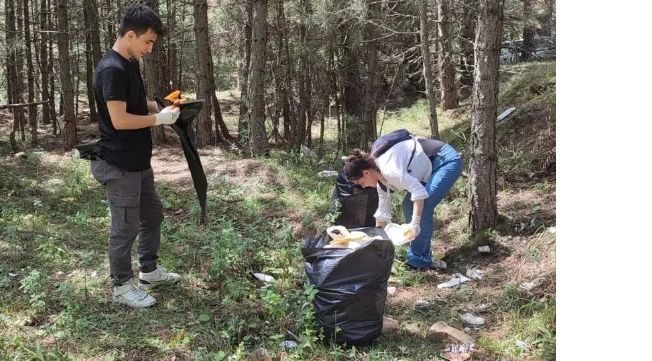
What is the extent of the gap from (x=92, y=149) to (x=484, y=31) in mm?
3348

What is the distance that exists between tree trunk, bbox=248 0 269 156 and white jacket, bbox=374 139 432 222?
4.59 m

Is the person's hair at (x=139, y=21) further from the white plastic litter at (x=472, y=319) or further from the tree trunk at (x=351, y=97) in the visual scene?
the tree trunk at (x=351, y=97)

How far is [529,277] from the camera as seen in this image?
413 cm

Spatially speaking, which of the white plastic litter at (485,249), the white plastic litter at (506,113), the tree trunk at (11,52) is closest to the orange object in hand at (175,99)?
the white plastic litter at (485,249)

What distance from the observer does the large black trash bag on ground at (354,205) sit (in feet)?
16.0

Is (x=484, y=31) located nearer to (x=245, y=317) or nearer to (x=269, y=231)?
(x=269, y=231)

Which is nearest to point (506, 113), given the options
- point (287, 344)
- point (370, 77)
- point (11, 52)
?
point (370, 77)

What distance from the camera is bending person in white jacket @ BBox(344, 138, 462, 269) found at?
13.2 feet

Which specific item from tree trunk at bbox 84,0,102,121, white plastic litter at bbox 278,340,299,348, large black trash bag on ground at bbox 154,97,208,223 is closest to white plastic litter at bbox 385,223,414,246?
white plastic litter at bbox 278,340,299,348

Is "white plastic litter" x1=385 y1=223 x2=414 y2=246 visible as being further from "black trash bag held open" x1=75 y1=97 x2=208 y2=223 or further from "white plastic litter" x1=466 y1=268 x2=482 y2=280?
"black trash bag held open" x1=75 y1=97 x2=208 y2=223

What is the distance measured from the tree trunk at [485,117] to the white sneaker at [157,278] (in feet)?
9.04

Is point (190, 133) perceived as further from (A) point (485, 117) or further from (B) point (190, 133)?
(A) point (485, 117)

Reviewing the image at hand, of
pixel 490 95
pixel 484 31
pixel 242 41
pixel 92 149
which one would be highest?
pixel 242 41

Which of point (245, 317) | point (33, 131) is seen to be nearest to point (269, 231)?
point (245, 317)
